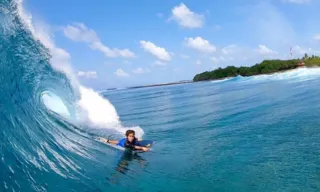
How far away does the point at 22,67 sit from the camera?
10.7 meters

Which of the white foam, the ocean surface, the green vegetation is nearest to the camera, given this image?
the ocean surface

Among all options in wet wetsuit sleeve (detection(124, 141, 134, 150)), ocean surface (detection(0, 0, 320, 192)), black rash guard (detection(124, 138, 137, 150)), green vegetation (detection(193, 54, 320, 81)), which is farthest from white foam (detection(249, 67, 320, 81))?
wet wetsuit sleeve (detection(124, 141, 134, 150))

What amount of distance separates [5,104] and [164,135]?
719 cm

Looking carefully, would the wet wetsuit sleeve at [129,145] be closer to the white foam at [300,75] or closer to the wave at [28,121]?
the wave at [28,121]

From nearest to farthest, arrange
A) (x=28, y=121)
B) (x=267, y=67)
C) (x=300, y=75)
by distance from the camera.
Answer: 1. (x=28, y=121)
2. (x=300, y=75)
3. (x=267, y=67)

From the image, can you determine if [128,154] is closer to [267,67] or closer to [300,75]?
[300,75]

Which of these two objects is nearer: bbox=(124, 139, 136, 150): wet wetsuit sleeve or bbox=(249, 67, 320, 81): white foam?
bbox=(124, 139, 136, 150): wet wetsuit sleeve

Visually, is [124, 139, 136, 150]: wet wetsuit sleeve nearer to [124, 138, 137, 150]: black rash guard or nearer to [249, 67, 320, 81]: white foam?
[124, 138, 137, 150]: black rash guard

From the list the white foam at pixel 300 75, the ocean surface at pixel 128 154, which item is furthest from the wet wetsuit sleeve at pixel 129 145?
the white foam at pixel 300 75

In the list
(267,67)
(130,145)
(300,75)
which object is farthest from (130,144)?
(267,67)

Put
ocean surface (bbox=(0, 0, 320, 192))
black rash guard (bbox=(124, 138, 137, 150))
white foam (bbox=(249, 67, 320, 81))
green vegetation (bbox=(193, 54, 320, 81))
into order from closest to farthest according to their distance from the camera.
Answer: ocean surface (bbox=(0, 0, 320, 192)) < black rash guard (bbox=(124, 138, 137, 150)) < white foam (bbox=(249, 67, 320, 81)) < green vegetation (bbox=(193, 54, 320, 81))

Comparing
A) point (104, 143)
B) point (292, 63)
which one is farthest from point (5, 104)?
point (292, 63)

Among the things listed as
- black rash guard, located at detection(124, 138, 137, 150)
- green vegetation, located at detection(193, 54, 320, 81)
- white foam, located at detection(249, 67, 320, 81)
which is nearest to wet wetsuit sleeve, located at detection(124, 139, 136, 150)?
black rash guard, located at detection(124, 138, 137, 150)

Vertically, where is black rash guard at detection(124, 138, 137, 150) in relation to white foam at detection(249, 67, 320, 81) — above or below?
below
